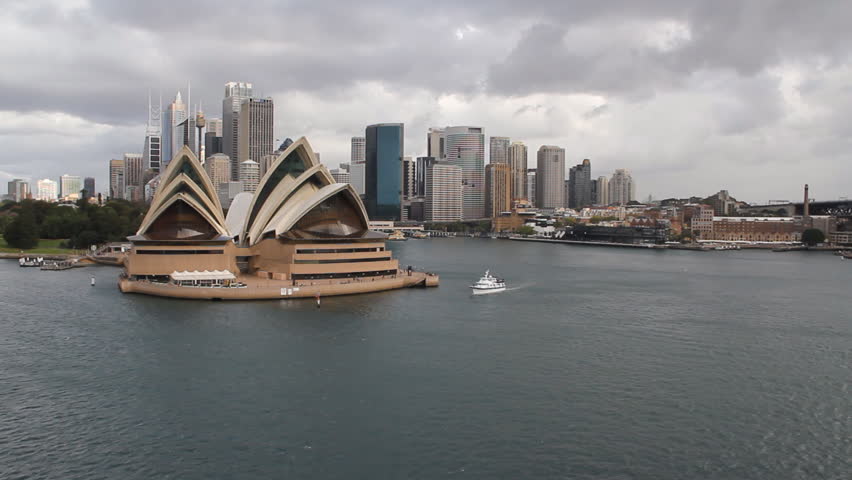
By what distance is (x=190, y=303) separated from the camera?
30.8 meters

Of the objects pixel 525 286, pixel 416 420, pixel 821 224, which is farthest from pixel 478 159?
pixel 416 420

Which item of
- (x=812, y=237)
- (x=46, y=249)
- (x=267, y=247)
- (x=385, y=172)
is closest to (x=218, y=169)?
(x=385, y=172)

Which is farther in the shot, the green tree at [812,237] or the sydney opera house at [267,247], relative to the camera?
the green tree at [812,237]

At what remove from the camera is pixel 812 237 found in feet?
341

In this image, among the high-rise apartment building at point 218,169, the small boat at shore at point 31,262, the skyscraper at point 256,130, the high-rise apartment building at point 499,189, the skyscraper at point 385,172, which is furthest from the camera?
the high-rise apartment building at point 499,189

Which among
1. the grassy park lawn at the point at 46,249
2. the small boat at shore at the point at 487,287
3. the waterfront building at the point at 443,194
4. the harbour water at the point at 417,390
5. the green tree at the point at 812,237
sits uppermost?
the waterfront building at the point at 443,194

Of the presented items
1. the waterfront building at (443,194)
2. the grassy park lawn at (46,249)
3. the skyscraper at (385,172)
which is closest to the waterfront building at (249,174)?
the skyscraper at (385,172)

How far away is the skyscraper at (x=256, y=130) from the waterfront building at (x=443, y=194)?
1716 inches

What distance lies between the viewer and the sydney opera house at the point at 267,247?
112 feet

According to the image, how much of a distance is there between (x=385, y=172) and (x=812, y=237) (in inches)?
4055

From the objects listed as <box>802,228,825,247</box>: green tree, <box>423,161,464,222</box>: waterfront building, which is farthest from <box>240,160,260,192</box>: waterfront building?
<box>802,228,825,247</box>: green tree

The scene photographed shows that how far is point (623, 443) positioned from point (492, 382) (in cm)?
497

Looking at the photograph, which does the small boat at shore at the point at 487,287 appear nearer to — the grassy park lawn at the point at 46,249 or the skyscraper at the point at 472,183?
the grassy park lawn at the point at 46,249

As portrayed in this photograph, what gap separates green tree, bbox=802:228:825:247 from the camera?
104 metres
